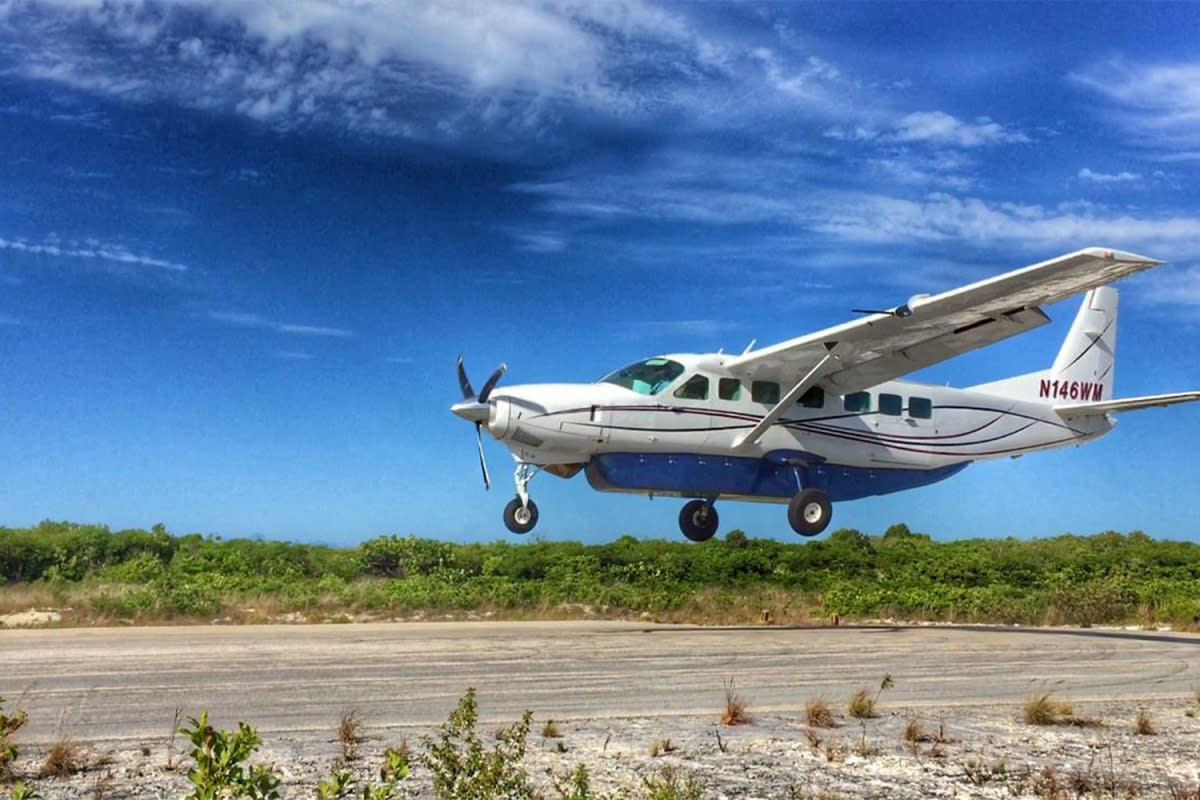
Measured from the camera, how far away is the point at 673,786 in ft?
28.9

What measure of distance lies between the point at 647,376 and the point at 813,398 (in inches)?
174

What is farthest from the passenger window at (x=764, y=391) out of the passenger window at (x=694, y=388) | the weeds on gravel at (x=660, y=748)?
the weeds on gravel at (x=660, y=748)

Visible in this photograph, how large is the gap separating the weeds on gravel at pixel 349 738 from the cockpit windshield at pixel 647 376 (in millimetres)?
13669

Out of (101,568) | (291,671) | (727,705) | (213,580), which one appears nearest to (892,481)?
(727,705)

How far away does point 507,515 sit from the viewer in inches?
968

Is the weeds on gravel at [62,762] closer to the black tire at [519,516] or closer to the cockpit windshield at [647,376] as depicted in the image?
the black tire at [519,516]

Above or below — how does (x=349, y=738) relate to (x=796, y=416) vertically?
below

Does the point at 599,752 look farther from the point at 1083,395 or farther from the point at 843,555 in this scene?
the point at 843,555

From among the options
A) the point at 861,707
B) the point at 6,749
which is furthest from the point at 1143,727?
the point at 6,749

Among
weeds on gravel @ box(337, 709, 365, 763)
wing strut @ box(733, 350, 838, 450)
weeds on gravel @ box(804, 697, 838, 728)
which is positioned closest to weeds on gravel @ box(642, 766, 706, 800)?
weeds on gravel @ box(337, 709, 365, 763)

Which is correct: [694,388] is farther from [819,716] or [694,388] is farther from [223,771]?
[223,771]

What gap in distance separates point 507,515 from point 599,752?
13.1 meters

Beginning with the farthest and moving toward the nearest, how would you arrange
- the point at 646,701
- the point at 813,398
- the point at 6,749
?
the point at 813,398
the point at 646,701
the point at 6,749

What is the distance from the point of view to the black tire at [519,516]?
965 inches
